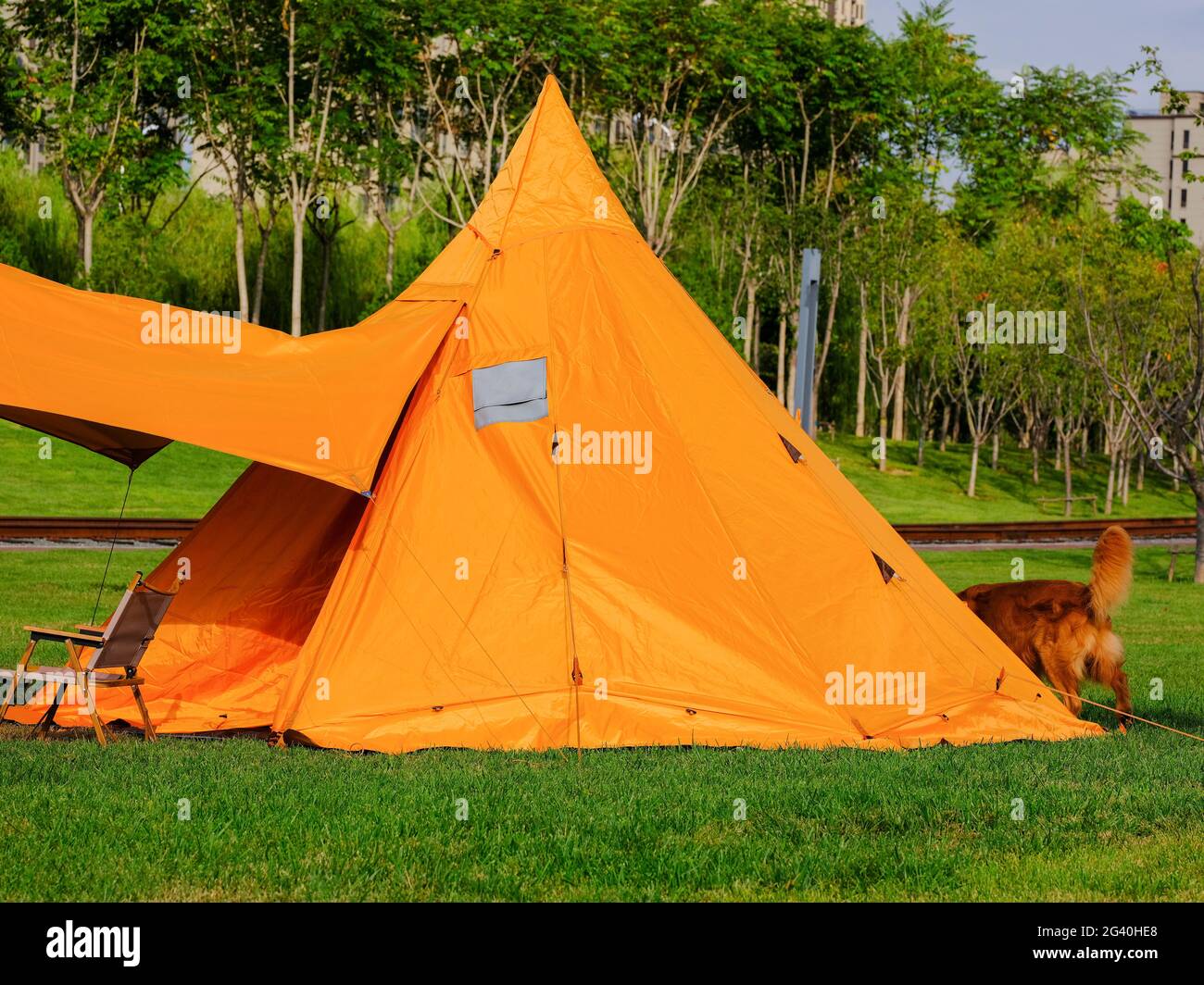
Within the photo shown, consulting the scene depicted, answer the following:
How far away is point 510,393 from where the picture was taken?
10734 mm

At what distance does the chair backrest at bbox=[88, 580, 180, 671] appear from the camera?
32.1 ft

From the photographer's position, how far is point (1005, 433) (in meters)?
66.0

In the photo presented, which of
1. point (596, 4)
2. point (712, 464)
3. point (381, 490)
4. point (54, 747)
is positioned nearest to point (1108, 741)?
point (712, 464)

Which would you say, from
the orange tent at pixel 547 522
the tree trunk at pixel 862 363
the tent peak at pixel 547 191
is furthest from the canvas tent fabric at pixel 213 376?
the tree trunk at pixel 862 363

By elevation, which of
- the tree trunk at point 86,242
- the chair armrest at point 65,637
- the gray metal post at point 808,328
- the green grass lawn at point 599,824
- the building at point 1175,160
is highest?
the building at point 1175,160

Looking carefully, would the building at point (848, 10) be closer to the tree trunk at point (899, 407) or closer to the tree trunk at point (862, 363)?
the tree trunk at point (899, 407)

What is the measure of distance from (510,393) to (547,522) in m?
1.01

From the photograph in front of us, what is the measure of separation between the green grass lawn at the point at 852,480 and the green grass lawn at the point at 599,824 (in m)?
23.4

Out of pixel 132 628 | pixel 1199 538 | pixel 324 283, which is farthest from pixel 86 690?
pixel 324 283

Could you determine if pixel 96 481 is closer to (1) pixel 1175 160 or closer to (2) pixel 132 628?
(2) pixel 132 628

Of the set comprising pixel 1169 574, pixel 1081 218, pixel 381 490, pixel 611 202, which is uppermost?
pixel 1081 218

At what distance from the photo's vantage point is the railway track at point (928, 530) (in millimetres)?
26156

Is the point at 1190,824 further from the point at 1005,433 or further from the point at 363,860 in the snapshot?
the point at 1005,433
